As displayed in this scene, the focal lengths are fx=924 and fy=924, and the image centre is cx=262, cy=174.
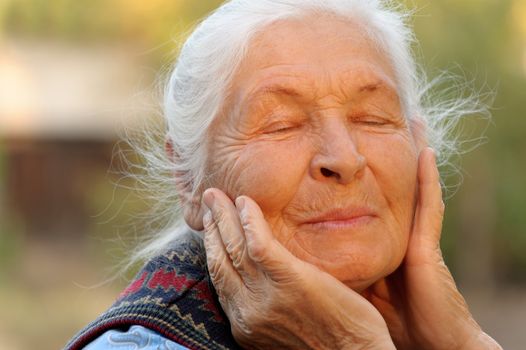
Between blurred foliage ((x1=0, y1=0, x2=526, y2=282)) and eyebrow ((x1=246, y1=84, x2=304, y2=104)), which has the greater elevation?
eyebrow ((x1=246, y1=84, x2=304, y2=104))

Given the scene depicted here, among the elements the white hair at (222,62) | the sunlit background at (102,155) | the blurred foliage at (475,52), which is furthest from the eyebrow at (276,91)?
the blurred foliage at (475,52)

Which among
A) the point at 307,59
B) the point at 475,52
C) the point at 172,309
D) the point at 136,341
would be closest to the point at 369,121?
the point at 307,59

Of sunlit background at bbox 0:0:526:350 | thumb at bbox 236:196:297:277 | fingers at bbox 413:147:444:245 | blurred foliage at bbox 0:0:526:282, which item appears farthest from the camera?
blurred foliage at bbox 0:0:526:282

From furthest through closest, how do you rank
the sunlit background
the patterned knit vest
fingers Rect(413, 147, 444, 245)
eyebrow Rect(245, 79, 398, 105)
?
the sunlit background < fingers Rect(413, 147, 444, 245) < eyebrow Rect(245, 79, 398, 105) < the patterned knit vest

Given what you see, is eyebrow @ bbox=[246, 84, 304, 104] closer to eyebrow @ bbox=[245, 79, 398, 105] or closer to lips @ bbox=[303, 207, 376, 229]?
eyebrow @ bbox=[245, 79, 398, 105]

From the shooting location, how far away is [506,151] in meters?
16.0

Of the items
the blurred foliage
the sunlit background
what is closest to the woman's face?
the sunlit background

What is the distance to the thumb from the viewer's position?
8.52 feet

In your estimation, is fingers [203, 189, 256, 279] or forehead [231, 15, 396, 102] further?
forehead [231, 15, 396, 102]

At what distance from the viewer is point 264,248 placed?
8.52 feet

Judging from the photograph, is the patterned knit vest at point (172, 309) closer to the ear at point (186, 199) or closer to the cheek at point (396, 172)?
the ear at point (186, 199)

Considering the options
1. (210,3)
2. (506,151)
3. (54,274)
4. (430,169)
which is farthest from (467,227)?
(430,169)

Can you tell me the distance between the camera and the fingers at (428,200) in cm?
302

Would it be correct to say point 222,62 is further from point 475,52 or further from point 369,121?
point 475,52
